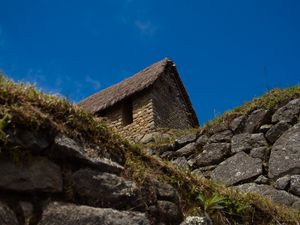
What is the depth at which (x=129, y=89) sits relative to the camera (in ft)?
47.1

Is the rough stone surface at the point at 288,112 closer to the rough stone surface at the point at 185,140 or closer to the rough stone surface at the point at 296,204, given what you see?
the rough stone surface at the point at 185,140

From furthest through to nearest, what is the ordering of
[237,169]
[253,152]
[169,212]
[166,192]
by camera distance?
[253,152] < [237,169] < [166,192] < [169,212]

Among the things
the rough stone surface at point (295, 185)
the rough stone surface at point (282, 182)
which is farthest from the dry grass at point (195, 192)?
the rough stone surface at point (282, 182)

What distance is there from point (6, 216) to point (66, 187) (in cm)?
53

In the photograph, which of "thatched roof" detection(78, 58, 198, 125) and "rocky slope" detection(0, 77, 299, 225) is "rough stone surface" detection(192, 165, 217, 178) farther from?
"thatched roof" detection(78, 58, 198, 125)

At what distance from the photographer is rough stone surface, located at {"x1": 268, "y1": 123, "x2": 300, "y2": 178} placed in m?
8.00

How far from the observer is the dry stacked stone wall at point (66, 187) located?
9.84ft

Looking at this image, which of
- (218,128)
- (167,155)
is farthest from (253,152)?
(167,155)

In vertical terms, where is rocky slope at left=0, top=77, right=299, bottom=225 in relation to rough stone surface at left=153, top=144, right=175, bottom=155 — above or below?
below

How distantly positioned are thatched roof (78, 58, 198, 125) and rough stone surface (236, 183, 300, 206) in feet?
21.3

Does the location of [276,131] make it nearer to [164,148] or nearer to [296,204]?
[296,204]

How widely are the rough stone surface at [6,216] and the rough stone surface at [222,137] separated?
22.7 ft

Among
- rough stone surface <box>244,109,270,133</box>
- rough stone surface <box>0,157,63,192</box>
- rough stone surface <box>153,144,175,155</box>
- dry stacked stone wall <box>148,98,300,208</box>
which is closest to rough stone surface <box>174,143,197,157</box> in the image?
dry stacked stone wall <box>148,98,300,208</box>

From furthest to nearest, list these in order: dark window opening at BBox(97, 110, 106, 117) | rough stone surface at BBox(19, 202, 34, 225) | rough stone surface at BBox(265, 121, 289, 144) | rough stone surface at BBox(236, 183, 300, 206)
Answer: dark window opening at BBox(97, 110, 106, 117) → rough stone surface at BBox(265, 121, 289, 144) → rough stone surface at BBox(236, 183, 300, 206) → rough stone surface at BBox(19, 202, 34, 225)
